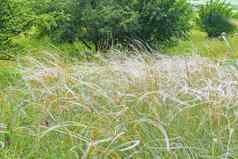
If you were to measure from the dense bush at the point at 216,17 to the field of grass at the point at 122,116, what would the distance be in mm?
11062

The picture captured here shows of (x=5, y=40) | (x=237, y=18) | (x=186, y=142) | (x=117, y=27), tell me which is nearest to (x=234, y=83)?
(x=186, y=142)

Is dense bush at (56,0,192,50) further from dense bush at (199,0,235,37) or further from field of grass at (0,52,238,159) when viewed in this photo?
field of grass at (0,52,238,159)

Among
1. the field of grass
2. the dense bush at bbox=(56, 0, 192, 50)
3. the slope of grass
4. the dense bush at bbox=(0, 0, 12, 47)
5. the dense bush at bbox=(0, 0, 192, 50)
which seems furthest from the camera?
the dense bush at bbox=(56, 0, 192, 50)

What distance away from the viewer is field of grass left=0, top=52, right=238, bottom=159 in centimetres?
284

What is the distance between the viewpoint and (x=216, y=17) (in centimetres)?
1504

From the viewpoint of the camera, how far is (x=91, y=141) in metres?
2.74

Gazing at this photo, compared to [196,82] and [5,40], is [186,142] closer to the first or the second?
[196,82]

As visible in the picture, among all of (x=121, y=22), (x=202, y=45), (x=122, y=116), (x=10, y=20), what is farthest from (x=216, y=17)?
(x=122, y=116)

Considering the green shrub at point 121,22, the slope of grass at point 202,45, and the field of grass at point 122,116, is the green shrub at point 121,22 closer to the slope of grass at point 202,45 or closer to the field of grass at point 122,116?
the slope of grass at point 202,45

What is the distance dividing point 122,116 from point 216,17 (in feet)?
40.2

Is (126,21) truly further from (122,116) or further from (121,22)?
(122,116)

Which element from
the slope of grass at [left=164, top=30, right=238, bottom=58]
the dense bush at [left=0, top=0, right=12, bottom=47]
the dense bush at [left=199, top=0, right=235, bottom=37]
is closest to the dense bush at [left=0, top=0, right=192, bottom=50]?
the slope of grass at [left=164, top=30, right=238, bottom=58]

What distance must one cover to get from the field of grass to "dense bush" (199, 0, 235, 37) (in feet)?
36.3

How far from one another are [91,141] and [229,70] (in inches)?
71.2
